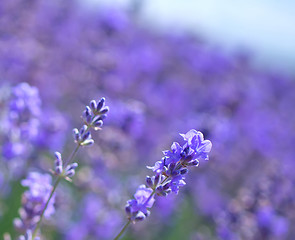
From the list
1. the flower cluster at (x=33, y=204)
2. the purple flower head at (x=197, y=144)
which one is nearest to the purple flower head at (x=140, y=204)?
the purple flower head at (x=197, y=144)

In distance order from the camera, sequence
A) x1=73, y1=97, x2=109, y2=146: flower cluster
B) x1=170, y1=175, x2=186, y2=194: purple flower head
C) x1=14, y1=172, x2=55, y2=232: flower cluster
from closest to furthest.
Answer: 1. x1=170, y1=175, x2=186, y2=194: purple flower head
2. x1=73, y1=97, x2=109, y2=146: flower cluster
3. x1=14, y1=172, x2=55, y2=232: flower cluster

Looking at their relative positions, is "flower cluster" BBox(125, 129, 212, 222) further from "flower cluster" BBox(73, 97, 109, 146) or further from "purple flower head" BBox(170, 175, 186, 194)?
"flower cluster" BBox(73, 97, 109, 146)

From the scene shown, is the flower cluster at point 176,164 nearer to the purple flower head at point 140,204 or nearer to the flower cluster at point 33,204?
the purple flower head at point 140,204

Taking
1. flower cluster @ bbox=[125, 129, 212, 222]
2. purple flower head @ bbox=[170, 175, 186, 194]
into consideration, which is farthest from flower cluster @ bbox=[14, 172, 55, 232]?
purple flower head @ bbox=[170, 175, 186, 194]

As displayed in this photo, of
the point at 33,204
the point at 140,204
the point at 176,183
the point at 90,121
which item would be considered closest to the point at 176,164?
the point at 176,183

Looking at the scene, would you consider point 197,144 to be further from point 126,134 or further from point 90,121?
point 126,134

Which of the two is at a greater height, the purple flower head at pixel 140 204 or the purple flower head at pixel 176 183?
the purple flower head at pixel 176 183

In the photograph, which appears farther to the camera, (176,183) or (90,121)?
(90,121)

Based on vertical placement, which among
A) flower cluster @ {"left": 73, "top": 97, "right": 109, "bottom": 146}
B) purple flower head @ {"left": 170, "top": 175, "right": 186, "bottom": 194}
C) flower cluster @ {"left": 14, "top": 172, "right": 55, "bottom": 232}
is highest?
flower cluster @ {"left": 73, "top": 97, "right": 109, "bottom": 146}
